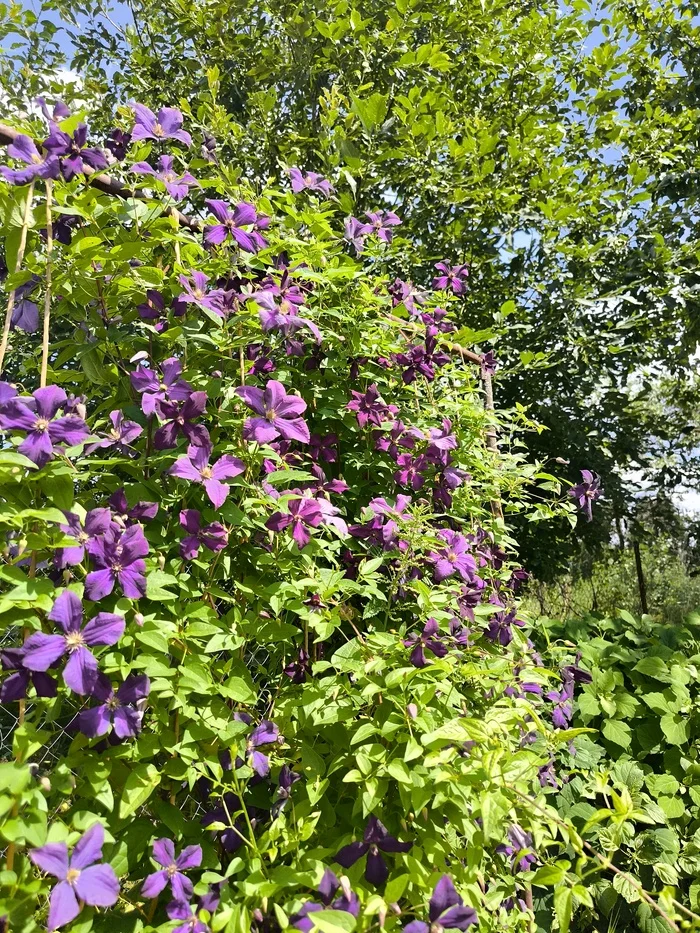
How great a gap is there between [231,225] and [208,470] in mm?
488

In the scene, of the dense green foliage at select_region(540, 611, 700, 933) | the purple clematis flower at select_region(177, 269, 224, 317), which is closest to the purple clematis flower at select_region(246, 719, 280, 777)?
the purple clematis flower at select_region(177, 269, 224, 317)

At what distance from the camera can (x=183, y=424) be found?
1098 millimetres

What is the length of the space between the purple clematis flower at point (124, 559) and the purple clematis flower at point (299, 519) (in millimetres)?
256

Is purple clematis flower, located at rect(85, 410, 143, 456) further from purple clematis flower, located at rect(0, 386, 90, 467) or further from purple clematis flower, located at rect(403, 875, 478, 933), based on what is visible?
purple clematis flower, located at rect(403, 875, 478, 933)

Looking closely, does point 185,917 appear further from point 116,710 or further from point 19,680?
point 19,680

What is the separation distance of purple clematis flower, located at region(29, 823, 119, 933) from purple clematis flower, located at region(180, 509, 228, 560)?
1.33 feet

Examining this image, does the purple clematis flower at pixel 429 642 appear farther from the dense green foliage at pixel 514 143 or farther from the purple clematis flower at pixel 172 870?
the dense green foliage at pixel 514 143

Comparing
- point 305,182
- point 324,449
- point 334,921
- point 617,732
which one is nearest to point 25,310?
point 324,449

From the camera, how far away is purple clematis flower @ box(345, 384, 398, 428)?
1.51 meters

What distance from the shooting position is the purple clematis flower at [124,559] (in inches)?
36.7

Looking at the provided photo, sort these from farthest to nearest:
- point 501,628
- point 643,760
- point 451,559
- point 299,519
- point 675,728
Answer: point 643,760, point 675,728, point 501,628, point 451,559, point 299,519

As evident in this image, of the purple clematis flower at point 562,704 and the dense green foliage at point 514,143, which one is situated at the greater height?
the dense green foliage at point 514,143

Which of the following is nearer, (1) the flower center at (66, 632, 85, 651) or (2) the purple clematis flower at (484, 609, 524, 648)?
(1) the flower center at (66, 632, 85, 651)

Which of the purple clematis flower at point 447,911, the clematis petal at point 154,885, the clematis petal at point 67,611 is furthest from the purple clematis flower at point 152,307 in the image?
the purple clematis flower at point 447,911
